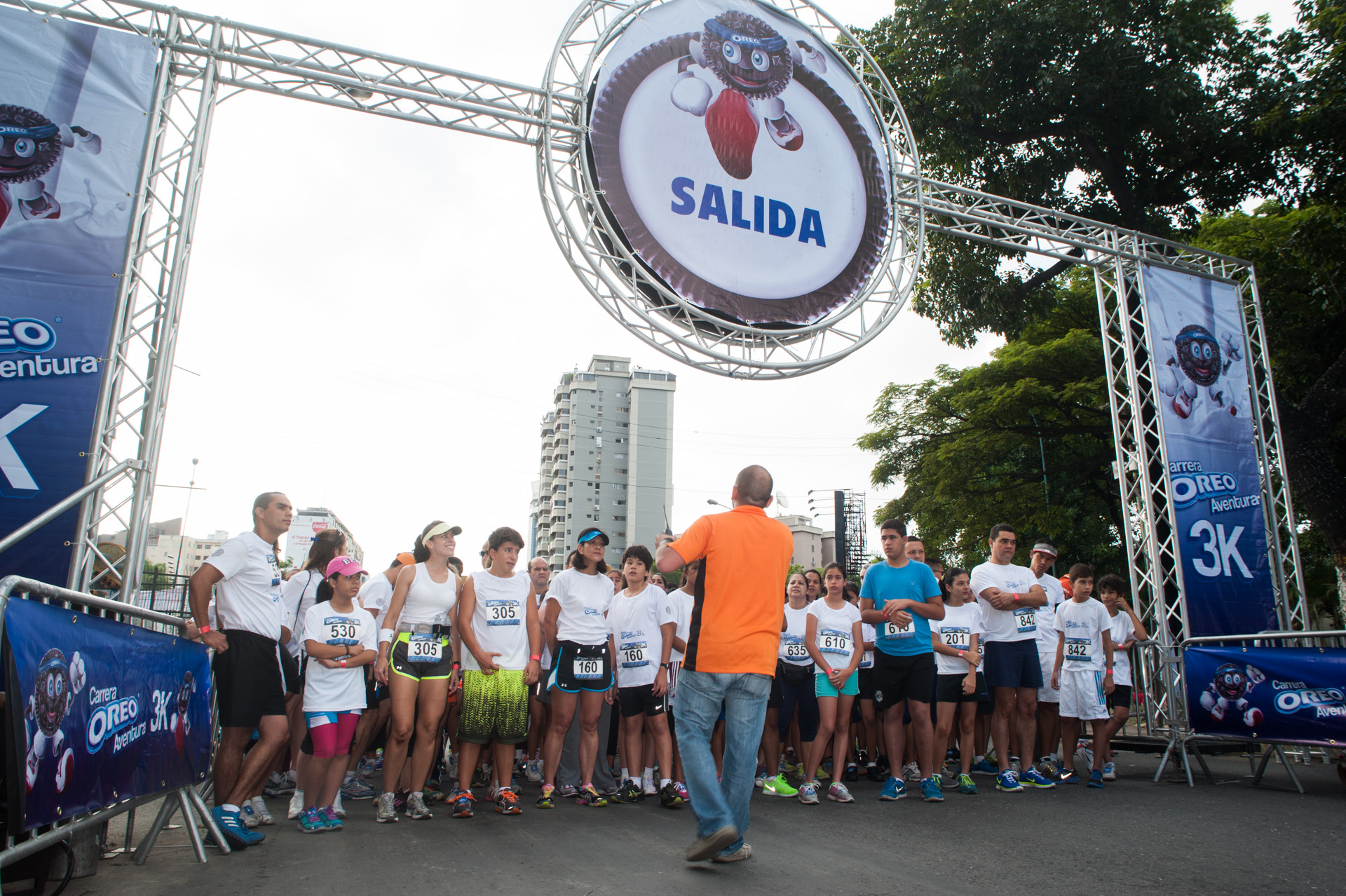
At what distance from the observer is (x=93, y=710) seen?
132 inches

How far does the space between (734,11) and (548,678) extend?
709 cm

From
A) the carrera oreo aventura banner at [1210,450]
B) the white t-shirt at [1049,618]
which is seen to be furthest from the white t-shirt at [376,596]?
the carrera oreo aventura banner at [1210,450]

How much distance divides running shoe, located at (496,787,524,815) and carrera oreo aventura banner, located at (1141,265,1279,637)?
25.3 ft

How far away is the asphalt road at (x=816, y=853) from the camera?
3.69m

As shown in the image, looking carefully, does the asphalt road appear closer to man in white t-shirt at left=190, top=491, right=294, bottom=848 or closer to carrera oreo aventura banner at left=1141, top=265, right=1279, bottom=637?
man in white t-shirt at left=190, top=491, right=294, bottom=848

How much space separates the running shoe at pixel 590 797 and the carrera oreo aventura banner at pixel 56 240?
12.0ft

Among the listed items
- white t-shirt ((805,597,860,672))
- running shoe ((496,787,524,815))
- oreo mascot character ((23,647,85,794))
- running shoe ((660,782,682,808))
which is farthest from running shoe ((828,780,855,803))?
oreo mascot character ((23,647,85,794))

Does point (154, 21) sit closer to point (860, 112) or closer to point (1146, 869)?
point (860, 112)

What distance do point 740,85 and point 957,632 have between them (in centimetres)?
590

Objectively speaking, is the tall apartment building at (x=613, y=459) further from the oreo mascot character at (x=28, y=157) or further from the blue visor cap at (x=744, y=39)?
the oreo mascot character at (x=28, y=157)

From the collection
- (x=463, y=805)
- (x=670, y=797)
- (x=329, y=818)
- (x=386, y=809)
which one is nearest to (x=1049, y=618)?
(x=670, y=797)

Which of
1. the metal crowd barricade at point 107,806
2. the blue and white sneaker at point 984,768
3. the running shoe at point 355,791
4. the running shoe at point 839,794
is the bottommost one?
the blue and white sneaker at point 984,768

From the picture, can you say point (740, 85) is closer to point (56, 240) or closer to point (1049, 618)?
point (1049, 618)

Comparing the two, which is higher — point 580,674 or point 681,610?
point 681,610
